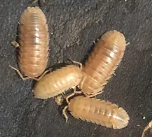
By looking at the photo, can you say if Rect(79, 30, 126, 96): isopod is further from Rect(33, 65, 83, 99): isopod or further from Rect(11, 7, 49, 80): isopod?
Rect(11, 7, 49, 80): isopod

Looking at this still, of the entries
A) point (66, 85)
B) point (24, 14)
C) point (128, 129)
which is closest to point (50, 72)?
point (66, 85)

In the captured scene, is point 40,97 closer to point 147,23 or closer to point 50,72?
point 50,72

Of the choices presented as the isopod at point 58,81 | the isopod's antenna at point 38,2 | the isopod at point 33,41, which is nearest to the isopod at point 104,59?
the isopod at point 58,81

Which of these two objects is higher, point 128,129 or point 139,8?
point 139,8

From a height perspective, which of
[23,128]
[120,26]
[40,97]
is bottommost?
[23,128]

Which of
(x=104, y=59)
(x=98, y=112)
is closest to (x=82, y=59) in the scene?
(x=104, y=59)

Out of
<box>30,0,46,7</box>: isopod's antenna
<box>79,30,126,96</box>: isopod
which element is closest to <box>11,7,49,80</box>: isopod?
<box>30,0,46,7</box>: isopod's antenna

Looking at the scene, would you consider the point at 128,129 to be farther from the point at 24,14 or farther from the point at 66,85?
the point at 24,14

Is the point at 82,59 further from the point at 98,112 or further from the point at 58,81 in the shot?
the point at 98,112
